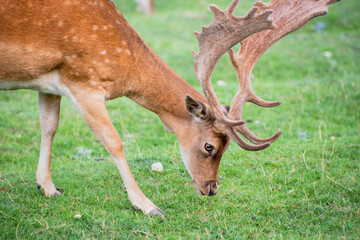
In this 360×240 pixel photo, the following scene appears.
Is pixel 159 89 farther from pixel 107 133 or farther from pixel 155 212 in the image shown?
pixel 155 212

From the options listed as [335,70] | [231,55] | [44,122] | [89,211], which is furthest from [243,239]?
[335,70]

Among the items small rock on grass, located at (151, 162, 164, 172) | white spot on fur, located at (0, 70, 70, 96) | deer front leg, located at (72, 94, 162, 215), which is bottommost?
small rock on grass, located at (151, 162, 164, 172)

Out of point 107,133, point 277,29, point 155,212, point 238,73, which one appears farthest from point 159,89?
point 277,29

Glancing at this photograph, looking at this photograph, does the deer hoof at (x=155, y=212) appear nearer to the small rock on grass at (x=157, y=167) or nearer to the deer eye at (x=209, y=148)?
the deer eye at (x=209, y=148)

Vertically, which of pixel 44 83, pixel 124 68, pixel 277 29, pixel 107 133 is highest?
pixel 277 29

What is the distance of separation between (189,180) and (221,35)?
189 centimetres

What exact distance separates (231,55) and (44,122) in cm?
→ 237

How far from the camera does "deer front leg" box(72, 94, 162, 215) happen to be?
4785 millimetres

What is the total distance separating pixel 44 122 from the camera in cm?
548

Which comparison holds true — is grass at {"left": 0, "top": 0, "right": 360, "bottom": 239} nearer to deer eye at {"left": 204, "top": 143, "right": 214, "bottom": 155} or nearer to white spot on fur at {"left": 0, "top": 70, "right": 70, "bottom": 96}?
deer eye at {"left": 204, "top": 143, "right": 214, "bottom": 155}

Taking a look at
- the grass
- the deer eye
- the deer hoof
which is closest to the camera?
the grass

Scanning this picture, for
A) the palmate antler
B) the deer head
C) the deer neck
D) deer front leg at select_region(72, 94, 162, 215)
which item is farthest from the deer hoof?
the palmate antler

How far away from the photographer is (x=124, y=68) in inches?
194

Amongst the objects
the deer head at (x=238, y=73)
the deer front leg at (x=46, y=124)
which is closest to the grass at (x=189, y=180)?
the deer front leg at (x=46, y=124)
